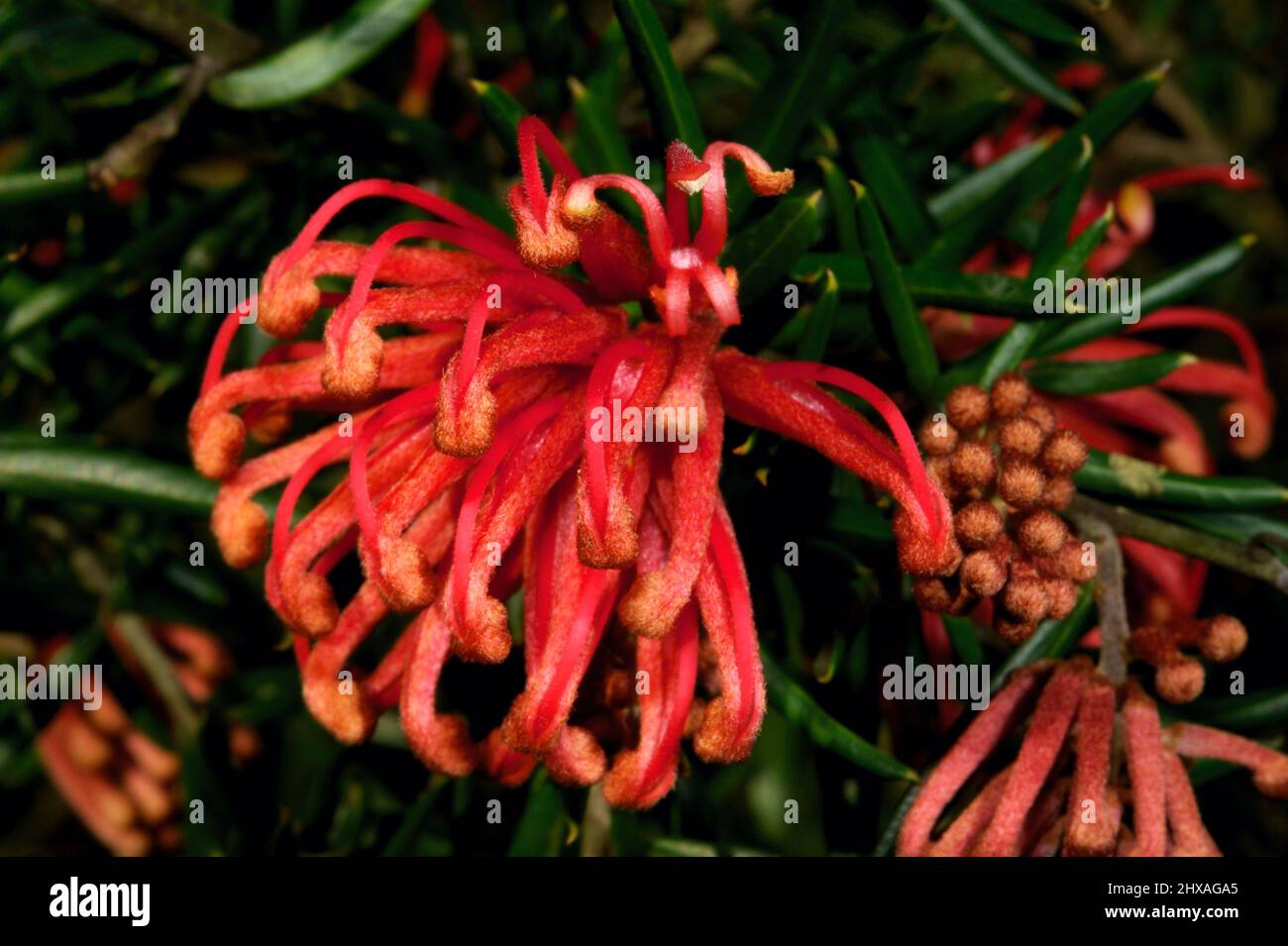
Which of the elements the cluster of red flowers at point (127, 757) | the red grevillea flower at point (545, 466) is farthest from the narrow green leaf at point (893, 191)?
A: the cluster of red flowers at point (127, 757)

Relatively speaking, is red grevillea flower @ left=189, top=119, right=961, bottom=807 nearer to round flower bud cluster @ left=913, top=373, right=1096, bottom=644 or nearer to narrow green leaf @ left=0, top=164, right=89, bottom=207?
round flower bud cluster @ left=913, top=373, right=1096, bottom=644

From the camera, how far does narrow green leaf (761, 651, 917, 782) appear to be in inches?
45.5

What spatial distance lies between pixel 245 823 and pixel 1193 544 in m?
1.28

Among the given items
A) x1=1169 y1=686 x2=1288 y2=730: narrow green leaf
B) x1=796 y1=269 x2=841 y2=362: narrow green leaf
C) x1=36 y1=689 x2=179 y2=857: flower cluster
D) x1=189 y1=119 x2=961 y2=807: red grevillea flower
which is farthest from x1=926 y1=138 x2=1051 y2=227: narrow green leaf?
x1=36 y1=689 x2=179 y2=857: flower cluster

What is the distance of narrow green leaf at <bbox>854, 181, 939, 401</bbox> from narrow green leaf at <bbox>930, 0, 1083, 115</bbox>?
41 cm

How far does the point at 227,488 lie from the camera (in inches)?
44.1

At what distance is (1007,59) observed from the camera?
146 cm

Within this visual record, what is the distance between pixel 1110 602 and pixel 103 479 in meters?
1.14

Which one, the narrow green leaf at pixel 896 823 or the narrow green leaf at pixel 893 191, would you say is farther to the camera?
the narrow green leaf at pixel 893 191

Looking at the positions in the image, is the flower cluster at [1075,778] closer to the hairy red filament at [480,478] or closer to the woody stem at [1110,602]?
the woody stem at [1110,602]

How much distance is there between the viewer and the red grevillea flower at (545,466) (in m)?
0.94

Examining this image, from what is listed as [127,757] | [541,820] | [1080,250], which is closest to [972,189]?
[1080,250]

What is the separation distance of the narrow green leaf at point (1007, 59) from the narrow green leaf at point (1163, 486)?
503mm
